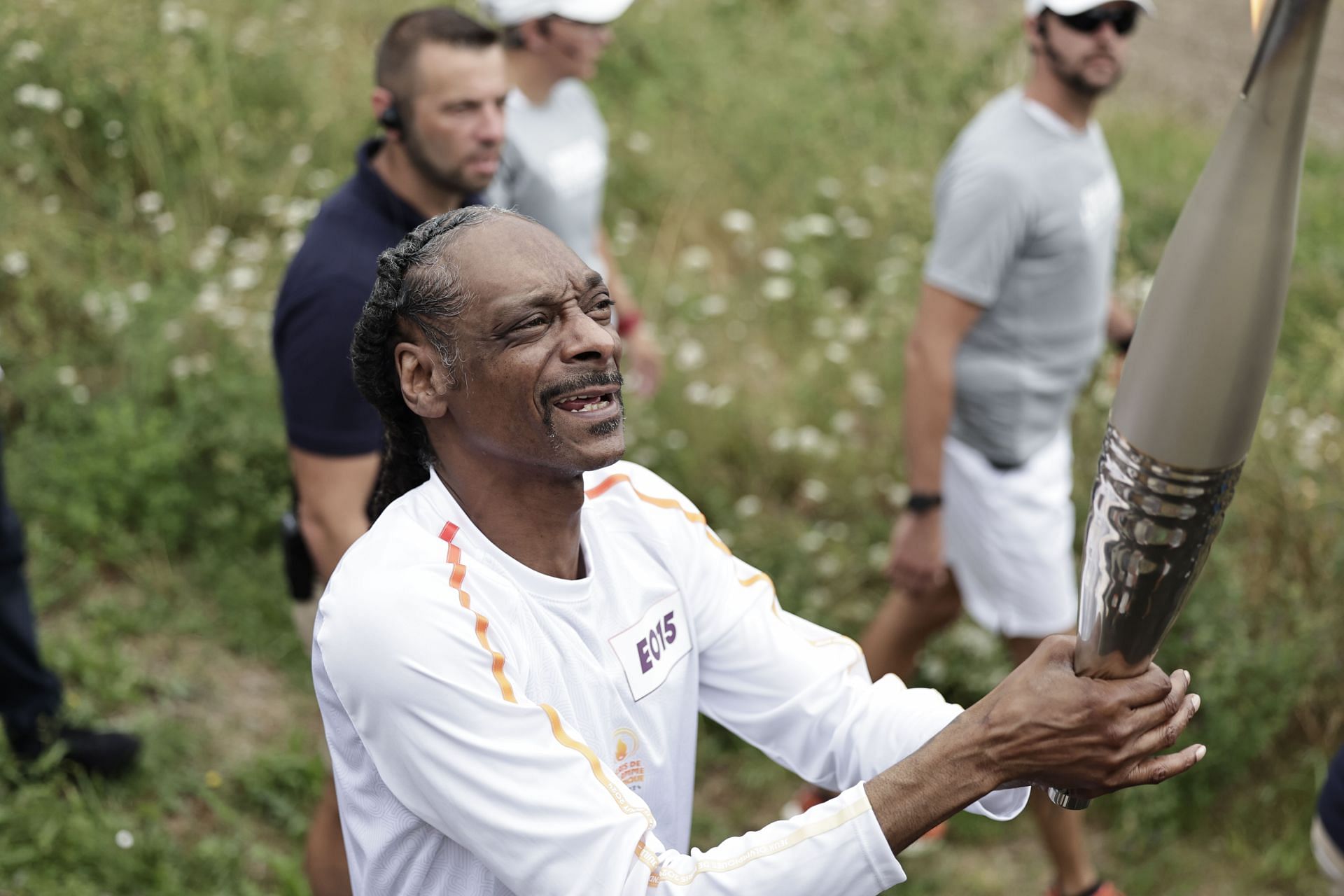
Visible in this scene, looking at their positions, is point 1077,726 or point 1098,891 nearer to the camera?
point 1077,726

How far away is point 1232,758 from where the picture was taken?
4.21 meters

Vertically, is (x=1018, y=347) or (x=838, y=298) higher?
(x=1018, y=347)

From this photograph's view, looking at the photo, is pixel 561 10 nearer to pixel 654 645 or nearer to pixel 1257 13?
pixel 654 645

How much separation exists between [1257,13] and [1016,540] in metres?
2.68

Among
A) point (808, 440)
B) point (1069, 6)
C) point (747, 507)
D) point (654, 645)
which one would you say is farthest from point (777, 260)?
point (654, 645)

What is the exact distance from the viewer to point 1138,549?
1.65 meters

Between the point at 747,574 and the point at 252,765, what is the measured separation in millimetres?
2404

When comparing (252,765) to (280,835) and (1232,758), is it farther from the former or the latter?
(1232,758)

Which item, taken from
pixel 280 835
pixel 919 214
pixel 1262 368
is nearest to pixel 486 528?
pixel 1262 368

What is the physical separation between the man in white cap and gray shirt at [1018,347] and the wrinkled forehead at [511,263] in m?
2.03

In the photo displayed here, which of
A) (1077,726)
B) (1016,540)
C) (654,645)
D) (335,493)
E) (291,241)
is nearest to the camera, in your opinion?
(1077,726)

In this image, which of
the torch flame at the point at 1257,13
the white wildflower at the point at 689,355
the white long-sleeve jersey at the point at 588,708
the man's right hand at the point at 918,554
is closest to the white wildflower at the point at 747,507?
the white wildflower at the point at 689,355

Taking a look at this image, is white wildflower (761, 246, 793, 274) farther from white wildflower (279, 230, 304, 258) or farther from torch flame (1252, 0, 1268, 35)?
torch flame (1252, 0, 1268, 35)

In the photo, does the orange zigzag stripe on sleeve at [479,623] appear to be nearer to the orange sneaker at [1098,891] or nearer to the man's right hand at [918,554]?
the man's right hand at [918,554]
